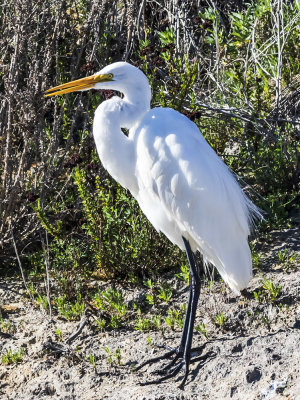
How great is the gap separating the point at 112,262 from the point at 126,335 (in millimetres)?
533

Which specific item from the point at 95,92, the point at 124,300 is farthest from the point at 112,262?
the point at 95,92

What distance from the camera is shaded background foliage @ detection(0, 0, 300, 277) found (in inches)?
147

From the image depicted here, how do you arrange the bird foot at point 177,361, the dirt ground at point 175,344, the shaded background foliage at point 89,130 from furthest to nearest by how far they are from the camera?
1. the shaded background foliage at point 89,130
2. the bird foot at point 177,361
3. the dirt ground at point 175,344

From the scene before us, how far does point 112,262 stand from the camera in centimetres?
A: 376

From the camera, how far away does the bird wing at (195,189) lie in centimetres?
308

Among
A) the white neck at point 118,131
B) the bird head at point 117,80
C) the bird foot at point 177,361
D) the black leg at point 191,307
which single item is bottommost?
the bird foot at point 177,361

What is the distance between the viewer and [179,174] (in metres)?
3.08

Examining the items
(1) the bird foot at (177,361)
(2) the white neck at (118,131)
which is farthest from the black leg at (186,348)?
(2) the white neck at (118,131)

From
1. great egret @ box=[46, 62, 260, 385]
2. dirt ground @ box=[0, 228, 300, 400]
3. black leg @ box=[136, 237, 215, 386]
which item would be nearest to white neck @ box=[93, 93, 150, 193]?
great egret @ box=[46, 62, 260, 385]

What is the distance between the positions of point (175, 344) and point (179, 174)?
2.93ft

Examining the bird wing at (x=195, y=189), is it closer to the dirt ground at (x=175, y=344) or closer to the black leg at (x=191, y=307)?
the black leg at (x=191, y=307)

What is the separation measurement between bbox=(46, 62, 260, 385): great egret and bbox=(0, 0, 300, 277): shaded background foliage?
0.38 meters

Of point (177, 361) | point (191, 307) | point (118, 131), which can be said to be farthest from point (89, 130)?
point (177, 361)

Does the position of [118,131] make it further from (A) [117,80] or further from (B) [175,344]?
(B) [175,344]
